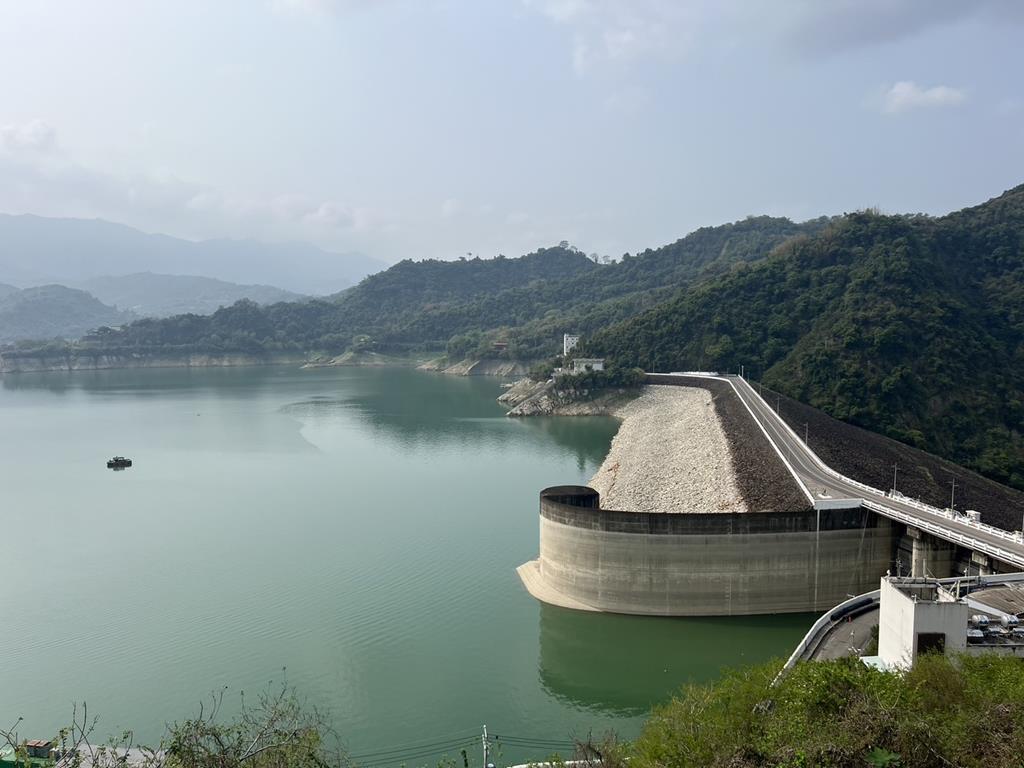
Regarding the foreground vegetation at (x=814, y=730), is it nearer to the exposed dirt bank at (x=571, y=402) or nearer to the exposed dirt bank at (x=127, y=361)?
the exposed dirt bank at (x=571, y=402)

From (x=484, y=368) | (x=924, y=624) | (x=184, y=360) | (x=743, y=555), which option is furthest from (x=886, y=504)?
(x=184, y=360)

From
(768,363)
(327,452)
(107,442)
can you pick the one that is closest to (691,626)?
(327,452)

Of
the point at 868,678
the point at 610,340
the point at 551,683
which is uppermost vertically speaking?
the point at 610,340

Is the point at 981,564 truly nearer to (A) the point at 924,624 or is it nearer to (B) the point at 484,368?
(A) the point at 924,624

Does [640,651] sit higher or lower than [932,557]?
lower

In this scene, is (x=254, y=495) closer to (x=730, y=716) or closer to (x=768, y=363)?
(x=730, y=716)
